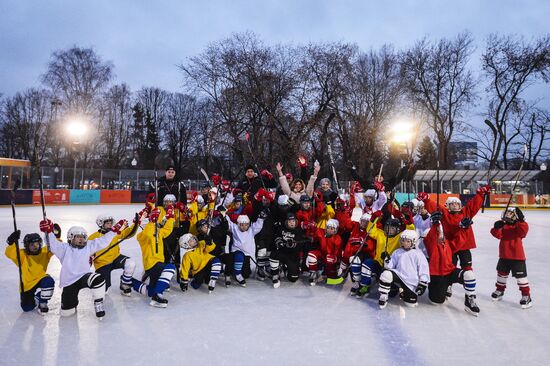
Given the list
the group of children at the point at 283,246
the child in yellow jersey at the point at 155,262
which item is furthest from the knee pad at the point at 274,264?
the child in yellow jersey at the point at 155,262

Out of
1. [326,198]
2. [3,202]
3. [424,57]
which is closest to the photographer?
[326,198]

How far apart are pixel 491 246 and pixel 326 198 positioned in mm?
5370

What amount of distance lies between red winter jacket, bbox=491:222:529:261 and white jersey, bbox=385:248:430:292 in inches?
41.0

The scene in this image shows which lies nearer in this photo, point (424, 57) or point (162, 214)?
point (162, 214)

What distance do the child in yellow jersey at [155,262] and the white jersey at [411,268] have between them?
8.60 feet

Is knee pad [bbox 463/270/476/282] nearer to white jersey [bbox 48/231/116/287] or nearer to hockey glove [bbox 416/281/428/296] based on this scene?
hockey glove [bbox 416/281/428/296]

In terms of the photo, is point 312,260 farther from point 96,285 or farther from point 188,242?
point 96,285

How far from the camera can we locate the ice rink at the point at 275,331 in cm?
298

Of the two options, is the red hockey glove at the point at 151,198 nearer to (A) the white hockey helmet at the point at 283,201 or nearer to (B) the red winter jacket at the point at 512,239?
(A) the white hockey helmet at the point at 283,201

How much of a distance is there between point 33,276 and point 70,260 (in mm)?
407

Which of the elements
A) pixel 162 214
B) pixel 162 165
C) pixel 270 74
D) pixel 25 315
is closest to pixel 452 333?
pixel 162 214

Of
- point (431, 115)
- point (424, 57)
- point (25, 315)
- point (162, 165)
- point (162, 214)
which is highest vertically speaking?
point (424, 57)

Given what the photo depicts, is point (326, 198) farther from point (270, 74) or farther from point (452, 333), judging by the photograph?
point (270, 74)

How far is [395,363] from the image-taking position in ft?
9.53
